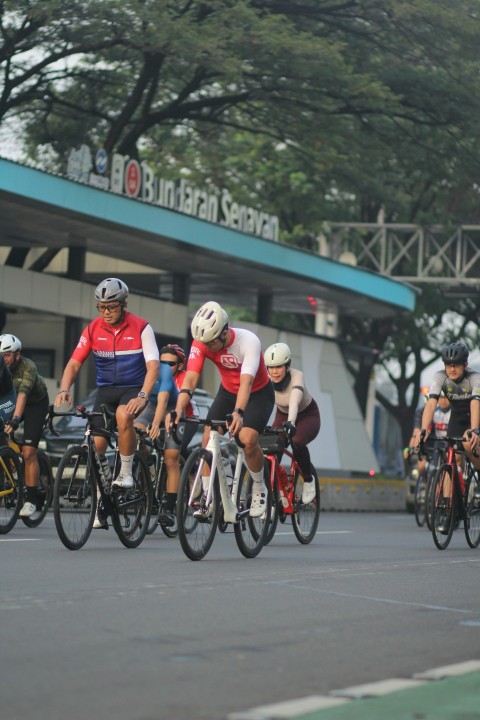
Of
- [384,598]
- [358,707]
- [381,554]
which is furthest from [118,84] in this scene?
[358,707]

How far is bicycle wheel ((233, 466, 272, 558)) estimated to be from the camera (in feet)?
39.1

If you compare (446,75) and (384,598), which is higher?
(446,75)

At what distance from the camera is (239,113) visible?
35312mm

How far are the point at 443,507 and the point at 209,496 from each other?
12.2ft

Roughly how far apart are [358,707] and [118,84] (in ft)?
96.2

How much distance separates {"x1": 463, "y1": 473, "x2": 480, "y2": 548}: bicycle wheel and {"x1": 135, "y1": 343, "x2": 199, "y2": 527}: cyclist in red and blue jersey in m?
2.66

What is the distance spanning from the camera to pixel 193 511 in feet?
37.5

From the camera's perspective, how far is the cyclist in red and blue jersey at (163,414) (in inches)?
541

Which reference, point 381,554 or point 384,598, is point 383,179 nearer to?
point 381,554

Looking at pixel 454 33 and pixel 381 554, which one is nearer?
pixel 381 554

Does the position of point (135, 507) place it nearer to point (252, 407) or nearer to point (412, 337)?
point (252, 407)

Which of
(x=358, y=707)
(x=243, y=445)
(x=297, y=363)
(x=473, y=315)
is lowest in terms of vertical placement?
(x=358, y=707)

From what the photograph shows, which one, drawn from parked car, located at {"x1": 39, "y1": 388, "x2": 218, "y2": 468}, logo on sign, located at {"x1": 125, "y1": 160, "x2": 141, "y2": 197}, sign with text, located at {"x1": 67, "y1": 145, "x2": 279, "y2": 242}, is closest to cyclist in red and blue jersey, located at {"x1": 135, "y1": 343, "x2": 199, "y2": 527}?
parked car, located at {"x1": 39, "y1": 388, "x2": 218, "y2": 468}

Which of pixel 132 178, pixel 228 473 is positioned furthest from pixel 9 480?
pixel 132 178
